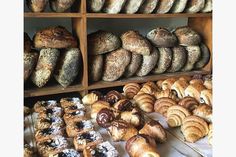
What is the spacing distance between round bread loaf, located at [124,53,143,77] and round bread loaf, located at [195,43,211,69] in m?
0.41

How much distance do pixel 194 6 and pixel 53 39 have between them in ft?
2.49

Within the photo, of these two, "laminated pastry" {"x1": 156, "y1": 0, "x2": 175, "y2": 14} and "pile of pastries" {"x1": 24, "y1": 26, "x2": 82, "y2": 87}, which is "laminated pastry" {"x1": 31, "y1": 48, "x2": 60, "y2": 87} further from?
"laminated pastry" {"x1": 156, "y1": 0, "x2": 175, "y2": 14}

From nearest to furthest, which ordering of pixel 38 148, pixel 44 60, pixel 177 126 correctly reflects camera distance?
pixel 38 148, pixel 177 126, pixel 44 60

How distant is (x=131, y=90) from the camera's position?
4.06 feet

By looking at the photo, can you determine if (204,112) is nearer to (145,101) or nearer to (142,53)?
(145,101)

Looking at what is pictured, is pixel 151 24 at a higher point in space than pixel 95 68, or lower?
higher

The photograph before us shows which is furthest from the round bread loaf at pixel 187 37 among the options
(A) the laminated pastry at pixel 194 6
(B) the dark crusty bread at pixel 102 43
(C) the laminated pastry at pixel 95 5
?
(C) the laminated pastry at pixel 95 5

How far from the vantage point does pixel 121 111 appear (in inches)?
39.4

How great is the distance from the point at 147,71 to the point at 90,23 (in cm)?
42

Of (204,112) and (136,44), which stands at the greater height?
(136,44)

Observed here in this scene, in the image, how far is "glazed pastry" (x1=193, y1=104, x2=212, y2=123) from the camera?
3.05 ft

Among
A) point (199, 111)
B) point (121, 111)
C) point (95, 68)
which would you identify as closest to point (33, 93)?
point (95, 68)

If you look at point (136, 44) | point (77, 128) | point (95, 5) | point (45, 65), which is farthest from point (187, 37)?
point (77, 128)
